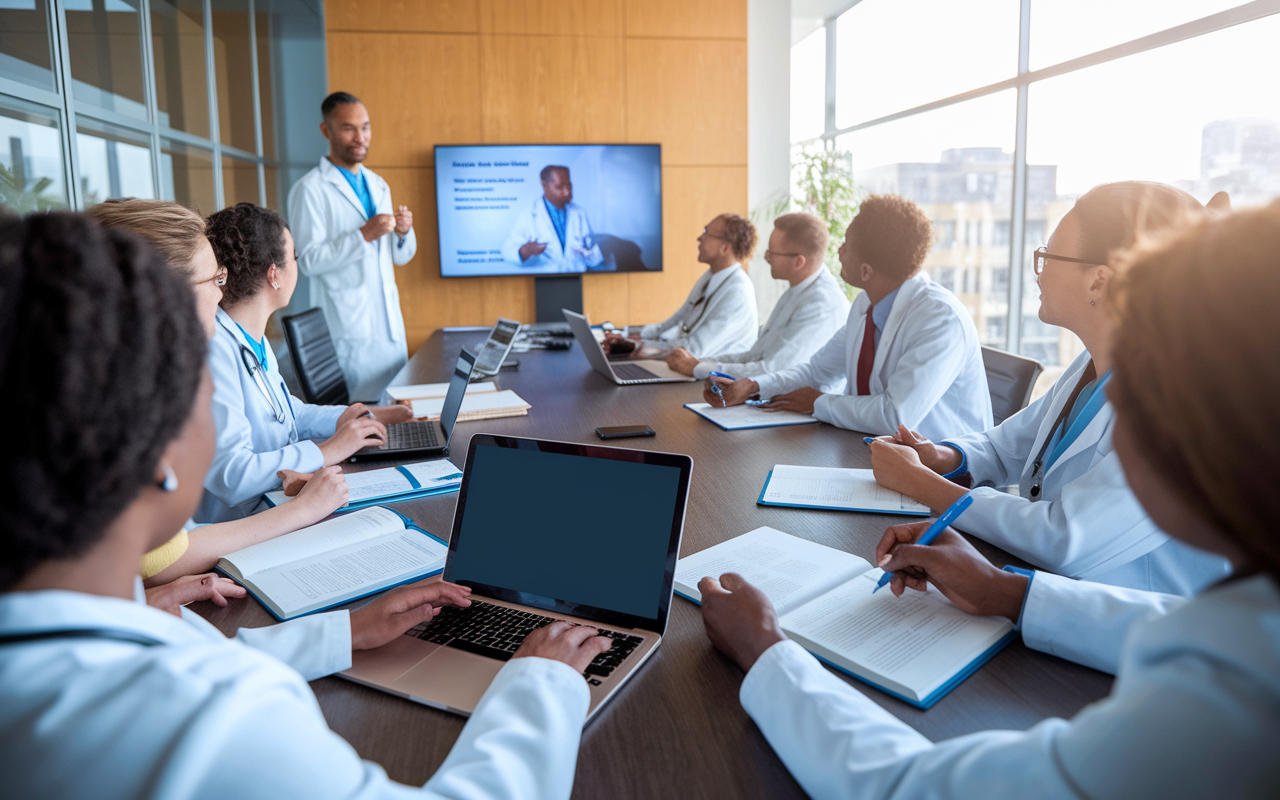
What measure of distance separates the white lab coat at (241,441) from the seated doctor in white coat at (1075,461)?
1.24 m

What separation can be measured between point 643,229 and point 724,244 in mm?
1525

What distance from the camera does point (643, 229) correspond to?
5727 millimetres

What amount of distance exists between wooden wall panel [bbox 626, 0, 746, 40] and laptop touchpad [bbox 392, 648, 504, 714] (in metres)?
5.48

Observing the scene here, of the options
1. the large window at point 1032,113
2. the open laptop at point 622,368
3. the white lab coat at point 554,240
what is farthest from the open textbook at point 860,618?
the white lab coat at point 554,240

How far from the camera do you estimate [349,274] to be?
3.97 metres

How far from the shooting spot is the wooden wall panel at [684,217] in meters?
5.78

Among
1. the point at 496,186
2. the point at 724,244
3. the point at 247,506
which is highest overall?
the point at 496,186

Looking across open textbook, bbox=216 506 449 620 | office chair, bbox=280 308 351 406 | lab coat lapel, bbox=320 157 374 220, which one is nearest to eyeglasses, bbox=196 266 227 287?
open textbook, bbox=216 506 449 620

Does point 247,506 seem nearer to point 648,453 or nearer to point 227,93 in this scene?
point 648,453

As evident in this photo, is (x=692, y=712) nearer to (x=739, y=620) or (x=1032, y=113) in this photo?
(x=739, y=620)

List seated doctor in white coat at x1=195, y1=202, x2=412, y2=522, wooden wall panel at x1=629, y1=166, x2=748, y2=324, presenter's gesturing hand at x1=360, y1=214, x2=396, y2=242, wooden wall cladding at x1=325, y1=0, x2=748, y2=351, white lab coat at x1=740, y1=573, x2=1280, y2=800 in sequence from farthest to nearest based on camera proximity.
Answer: wooden wall panel at x1=629, y1=166, x2=748, y2=324, wooden wall cladding at x1=325, y1=0, x2=748, y2=351, presenter's gesturing hand at x1=360, y1=214, x2=396, y2=242, seated doctor in white coat at x1=195, y1=202, x2=412, y2=522, white lab coat at x1=740, y1=573, x2=1280, y2=800

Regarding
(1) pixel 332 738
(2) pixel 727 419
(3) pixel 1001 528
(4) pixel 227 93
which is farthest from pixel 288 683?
(4) pixel 227 93

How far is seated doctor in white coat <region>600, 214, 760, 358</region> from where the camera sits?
4.19 metres

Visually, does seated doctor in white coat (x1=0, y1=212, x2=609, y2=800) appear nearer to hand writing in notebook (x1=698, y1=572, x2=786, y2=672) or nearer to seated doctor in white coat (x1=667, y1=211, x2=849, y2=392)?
hand writing in notebook (x1=698, y1=572, x2=786, y2=672)
